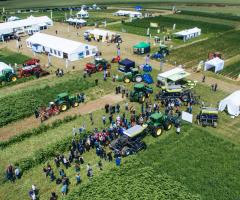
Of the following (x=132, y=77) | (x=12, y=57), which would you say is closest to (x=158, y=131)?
(x=132, y=77)

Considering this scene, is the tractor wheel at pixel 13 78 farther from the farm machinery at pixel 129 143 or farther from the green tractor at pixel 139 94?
the farm machinery at pixel 129 143

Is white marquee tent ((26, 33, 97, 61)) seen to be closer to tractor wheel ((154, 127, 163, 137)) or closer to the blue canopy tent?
the blue canopy tent

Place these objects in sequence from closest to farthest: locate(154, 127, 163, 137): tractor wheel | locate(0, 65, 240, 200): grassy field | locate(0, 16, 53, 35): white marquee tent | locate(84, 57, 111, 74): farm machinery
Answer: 1. locate(0, 65, 240, 200): grassy field
2. locate(154, 127, 163, 137): tractor wheel
3. locate(84, 57, 111, 74): farm machinery
4. locate(0, 16, 53, 35): white marquee tent

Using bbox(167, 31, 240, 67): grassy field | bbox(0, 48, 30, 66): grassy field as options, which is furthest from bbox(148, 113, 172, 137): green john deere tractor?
bbox(0, 48, 30, 66): grassy field

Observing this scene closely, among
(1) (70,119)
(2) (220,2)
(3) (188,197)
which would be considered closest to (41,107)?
(1) (70,119)

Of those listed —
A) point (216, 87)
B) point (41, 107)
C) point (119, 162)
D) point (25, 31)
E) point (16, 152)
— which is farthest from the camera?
point (25, 31)

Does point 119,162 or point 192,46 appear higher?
point 192,46

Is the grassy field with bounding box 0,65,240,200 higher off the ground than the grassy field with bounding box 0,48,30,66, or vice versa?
the grassy field with bounding box 0,48,30,66

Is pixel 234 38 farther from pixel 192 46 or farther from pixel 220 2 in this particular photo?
pixel 220 2
